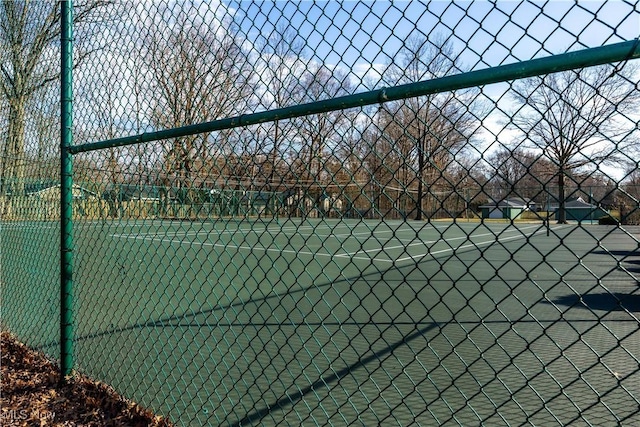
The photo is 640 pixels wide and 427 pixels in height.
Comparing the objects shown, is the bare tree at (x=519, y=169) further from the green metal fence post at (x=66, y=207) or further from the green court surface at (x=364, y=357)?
the green metal fence post at (x=66, y=207)

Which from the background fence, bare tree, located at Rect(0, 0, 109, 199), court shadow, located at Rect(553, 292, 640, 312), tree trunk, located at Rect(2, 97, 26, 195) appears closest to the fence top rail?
the background fence

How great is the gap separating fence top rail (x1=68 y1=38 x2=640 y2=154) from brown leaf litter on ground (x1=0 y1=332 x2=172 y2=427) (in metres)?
1.59

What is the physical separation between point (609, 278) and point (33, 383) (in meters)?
7.81

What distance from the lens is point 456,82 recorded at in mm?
1354

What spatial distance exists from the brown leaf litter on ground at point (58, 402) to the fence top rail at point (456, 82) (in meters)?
1.59

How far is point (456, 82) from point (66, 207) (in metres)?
2.44

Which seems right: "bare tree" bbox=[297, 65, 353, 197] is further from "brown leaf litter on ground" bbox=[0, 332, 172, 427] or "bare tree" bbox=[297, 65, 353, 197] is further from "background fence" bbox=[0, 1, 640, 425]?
"brown leaf litter on ground" bbox=[0, 332, 172, 427]

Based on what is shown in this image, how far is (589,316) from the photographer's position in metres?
4.53

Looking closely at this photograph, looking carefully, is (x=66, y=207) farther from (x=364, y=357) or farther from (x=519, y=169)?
(x=519, y=169)

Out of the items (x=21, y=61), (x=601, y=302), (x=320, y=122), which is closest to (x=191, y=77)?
(x=320, y=122)

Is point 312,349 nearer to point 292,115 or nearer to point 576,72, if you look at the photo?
point 292,115

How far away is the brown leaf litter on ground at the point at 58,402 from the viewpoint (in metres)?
2.35

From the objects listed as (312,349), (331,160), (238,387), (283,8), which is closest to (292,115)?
(331,160)

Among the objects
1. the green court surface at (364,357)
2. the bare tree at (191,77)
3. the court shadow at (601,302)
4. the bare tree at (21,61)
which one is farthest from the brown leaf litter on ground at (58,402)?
the court shadow at (601,302)
